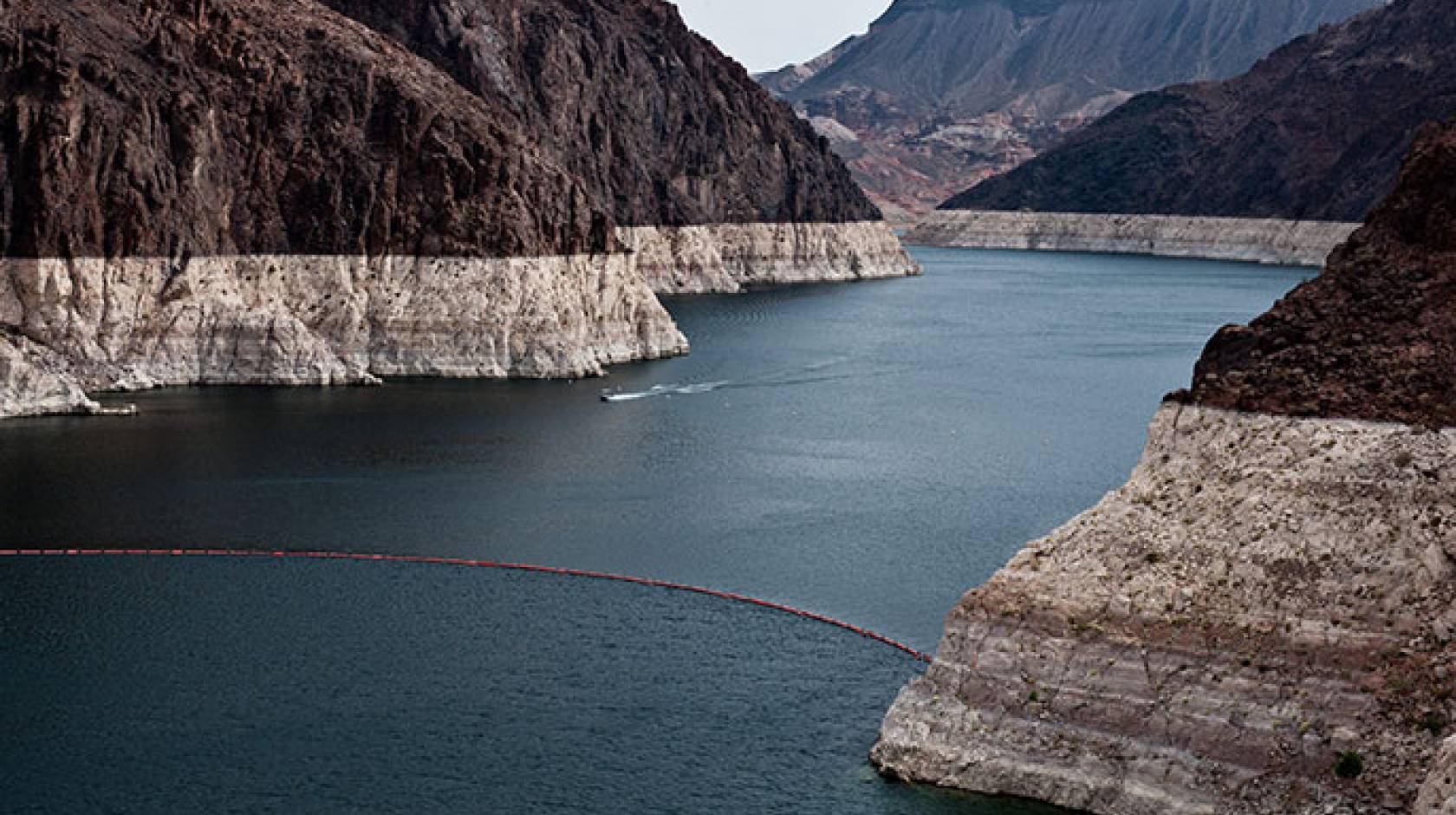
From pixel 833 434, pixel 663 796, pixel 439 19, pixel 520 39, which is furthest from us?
pixel 520 39

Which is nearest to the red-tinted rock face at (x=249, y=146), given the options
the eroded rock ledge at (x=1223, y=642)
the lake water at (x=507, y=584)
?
the lake water at (x=507, y=584)

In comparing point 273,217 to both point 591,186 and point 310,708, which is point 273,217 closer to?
point 310,708

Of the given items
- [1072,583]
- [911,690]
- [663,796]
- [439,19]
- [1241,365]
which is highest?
[439,19]

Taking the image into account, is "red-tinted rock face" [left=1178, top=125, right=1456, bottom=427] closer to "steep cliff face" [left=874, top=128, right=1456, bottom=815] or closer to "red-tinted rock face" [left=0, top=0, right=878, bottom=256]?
"steep cliff face" [left=874, top=128, right=1456, bottom=815]

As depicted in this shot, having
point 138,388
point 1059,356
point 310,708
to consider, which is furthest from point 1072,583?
point 1059,356

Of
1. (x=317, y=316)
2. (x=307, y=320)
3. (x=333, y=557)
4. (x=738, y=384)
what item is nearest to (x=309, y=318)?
(x=307, y=320)

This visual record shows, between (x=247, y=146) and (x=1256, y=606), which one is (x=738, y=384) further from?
(x=1256, y=606)

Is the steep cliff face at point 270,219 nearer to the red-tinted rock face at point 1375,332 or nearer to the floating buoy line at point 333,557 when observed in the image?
the floating buoy line at point 333,557

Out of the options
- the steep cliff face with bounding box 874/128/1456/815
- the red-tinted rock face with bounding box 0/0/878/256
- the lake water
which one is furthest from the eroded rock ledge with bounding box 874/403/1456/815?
the red-tinted rock face with bounding box 0/0/878/256
